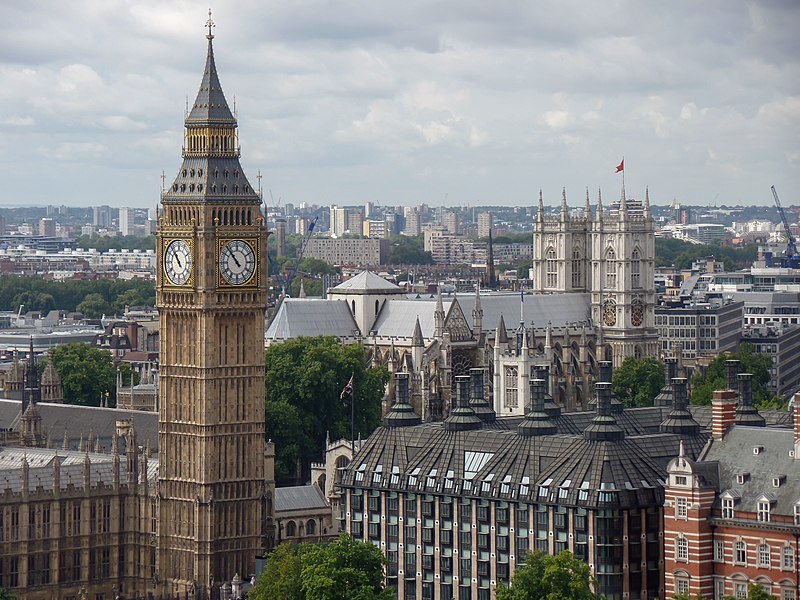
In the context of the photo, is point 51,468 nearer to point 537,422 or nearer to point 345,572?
point 345,572

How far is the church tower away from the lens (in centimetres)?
14600

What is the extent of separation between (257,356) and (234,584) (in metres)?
14.4

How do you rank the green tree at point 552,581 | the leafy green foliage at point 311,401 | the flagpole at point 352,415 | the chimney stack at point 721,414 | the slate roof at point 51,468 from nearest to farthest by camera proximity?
1. the green tree at point 552,581
2. the chimney stack at point 721,414
3. the slate roof at point 51,468
4. the flagpole at point 352,415
5. the leafy green foliage at point 311,401

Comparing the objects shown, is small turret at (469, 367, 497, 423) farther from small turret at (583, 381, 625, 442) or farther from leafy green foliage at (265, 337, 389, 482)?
leafy green foliage at (265, 337, 389, 482)

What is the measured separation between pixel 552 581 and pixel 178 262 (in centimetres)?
3644

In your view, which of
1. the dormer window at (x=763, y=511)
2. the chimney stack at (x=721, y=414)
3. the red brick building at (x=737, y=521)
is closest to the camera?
the red brick building at (x=737, y=521)

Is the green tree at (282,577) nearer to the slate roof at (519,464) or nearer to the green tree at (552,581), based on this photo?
the slate roof at (519,464)

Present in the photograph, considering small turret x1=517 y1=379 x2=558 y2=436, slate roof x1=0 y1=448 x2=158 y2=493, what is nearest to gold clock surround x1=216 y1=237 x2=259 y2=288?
slate roof x1=0 y1=448 x2=158 y2=493

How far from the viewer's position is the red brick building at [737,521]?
402 ft

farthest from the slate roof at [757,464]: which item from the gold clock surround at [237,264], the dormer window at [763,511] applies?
the gold clock surround at [237,264]

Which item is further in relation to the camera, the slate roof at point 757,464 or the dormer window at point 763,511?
the slate roof at point 757,464

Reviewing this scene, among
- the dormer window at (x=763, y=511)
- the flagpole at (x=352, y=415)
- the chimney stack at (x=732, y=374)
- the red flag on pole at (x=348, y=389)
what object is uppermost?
the chimney stack at (x=732, y=374)

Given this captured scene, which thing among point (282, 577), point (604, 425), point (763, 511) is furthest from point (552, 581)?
point (282, 577)

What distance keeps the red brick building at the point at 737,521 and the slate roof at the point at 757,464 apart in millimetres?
Answer: 48
